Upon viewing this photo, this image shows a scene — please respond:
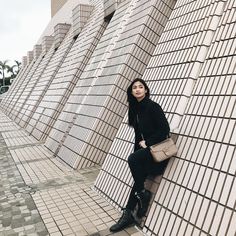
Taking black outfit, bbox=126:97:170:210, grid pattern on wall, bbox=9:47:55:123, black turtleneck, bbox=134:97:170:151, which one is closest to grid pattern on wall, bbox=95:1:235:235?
black outfit, bbox=126:97:170:210

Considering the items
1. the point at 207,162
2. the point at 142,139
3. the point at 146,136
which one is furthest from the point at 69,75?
the point at 207,162

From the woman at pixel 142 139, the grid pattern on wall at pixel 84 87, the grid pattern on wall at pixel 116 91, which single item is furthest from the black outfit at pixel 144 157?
the grid pattern on wall at pixel 84 87

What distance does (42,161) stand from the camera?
7.48 m

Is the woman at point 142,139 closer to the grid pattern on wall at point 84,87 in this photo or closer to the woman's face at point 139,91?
the woman's face at point 139,91

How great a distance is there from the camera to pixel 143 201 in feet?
12.6

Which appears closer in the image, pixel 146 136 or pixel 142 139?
pixel 146 136

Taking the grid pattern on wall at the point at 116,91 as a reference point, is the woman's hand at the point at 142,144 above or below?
below

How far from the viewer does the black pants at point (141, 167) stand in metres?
3.68

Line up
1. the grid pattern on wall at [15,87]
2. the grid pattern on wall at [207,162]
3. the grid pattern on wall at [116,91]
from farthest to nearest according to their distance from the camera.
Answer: the grid pattern on wall at [15,87] → the grid pattern on wall at [116,91] → the grid pattern on wall at [207,162]

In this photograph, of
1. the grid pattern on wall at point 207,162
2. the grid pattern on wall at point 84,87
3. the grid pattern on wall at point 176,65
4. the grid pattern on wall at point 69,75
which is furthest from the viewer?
the grid pattern on wall at point 69,75

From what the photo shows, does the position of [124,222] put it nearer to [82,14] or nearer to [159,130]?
[159,130]

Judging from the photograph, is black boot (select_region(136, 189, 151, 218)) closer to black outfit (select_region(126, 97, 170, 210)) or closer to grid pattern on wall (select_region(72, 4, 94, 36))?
black outfit (select_region(126, 97, 170, 210))

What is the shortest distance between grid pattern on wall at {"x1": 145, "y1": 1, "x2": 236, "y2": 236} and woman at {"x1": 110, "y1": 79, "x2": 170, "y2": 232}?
177 millimetres

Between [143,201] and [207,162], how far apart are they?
3.04ft
